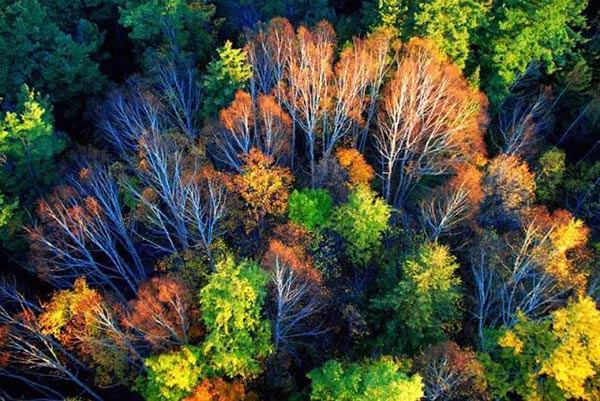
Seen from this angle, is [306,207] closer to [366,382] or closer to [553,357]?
[366,382]

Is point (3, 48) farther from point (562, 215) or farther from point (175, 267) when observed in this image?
point (562, 215)

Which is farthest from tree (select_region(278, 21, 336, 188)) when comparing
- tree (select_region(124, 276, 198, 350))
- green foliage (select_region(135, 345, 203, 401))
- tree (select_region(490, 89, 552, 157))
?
tree (select_region(490, 89, 552, 157))

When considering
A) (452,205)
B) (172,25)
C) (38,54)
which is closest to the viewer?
(452,205)

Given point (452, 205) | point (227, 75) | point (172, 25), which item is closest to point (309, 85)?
point (227, 75)

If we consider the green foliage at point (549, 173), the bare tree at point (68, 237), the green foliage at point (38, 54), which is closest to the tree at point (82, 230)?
the bare tree at point (68, 237)

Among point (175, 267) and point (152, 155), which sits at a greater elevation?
point (152, 155)

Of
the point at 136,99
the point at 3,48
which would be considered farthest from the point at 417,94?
the point at 3,48

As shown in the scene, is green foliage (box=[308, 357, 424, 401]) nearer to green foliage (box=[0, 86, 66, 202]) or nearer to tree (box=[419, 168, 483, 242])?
tree (box=[419, 168, 483, 242])
